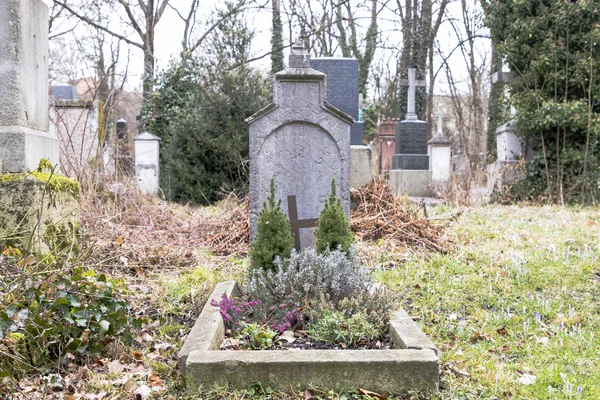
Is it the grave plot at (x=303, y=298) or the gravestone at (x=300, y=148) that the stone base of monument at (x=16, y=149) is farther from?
the gravestone at (x=300, y=148)

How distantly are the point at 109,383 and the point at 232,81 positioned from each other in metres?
9.47

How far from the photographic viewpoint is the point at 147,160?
1380cm

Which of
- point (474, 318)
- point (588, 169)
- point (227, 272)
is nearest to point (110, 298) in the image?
point (227, 272)

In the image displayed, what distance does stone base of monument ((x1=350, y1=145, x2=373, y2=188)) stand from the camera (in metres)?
9.38

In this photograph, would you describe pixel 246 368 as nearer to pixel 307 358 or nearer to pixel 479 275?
pixel 307 358

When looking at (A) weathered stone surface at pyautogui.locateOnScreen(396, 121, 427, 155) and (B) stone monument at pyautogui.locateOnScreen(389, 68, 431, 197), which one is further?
(A) weathered stone surface at pyautogui.locateOnScreen(396, 121, 427, 155)

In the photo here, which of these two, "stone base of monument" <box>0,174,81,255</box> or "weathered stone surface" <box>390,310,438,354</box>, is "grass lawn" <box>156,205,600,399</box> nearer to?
"weathered stone surface" <box>390,310,438,354</box>

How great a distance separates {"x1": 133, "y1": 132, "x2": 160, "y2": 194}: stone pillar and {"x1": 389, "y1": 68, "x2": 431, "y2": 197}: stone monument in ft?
19.3

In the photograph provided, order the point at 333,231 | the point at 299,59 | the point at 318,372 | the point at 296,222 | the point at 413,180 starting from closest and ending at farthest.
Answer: the point at 318,372
the point at 333,231
the point at 296,222
the point at 299,59
the point at 413,180

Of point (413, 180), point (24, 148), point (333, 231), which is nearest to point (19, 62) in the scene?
point (24, 148)

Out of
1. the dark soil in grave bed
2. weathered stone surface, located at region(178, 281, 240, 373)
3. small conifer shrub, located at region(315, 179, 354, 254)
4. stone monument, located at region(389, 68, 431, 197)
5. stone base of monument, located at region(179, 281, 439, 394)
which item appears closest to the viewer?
stone base of monument, located at region(179, 281, 439, 394)

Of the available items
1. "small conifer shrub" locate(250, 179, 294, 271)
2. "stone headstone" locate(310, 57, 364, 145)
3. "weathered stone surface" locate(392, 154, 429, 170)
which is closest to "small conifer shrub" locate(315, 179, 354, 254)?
"small conifer shrub" locate(250, 179, 294, 271)

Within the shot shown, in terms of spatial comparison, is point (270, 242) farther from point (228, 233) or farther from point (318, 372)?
point (228, 233)

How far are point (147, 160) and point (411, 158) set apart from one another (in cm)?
673
